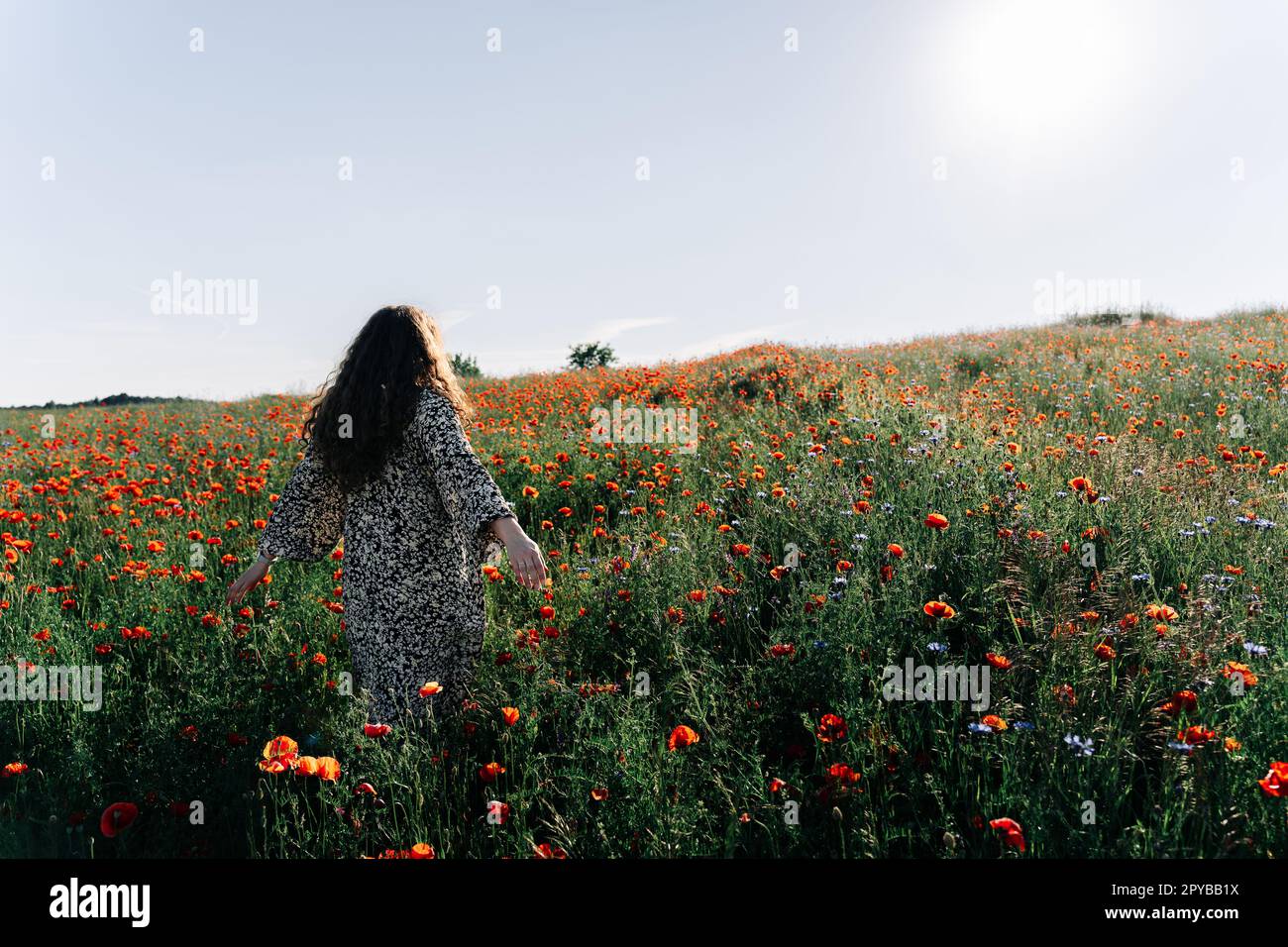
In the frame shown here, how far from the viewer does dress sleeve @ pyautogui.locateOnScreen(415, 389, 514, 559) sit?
2846mm

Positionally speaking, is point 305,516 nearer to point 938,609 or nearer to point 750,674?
point 750,674

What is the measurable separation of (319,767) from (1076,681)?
264 cm

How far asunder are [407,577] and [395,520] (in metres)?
0.25

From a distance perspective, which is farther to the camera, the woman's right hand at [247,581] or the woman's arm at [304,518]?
the woman's arm at [304,518]

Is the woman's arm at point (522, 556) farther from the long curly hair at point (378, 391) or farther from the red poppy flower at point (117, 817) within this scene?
the red poppy flower at point (117, 817)

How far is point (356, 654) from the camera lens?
133 inches

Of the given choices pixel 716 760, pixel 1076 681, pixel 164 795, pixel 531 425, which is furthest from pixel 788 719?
pixel 531 425

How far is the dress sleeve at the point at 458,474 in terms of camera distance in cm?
285

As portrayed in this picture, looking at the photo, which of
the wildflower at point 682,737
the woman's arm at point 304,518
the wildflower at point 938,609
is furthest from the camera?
the woman's arm at point 304,518

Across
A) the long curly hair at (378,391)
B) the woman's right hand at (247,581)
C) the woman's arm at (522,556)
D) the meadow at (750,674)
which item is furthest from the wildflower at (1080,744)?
the woman's right hand at (247,581)

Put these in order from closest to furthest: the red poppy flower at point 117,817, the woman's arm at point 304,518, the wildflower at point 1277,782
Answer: the wildflower at point 1277,782, the red poppy flower at point 117,817, the woman's arm at point 304,518

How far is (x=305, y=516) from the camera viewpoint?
11.1 feet

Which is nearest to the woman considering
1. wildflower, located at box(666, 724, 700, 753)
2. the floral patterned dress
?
the floral patterned dress
